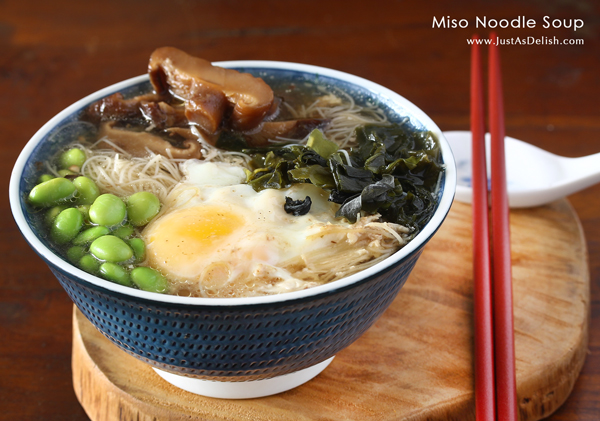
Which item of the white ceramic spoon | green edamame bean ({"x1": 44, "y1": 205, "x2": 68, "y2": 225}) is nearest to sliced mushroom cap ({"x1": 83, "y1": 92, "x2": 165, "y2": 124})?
green edamame bean ({"x1": 44, "y1": 205, "x2": 68, "y2": 225})

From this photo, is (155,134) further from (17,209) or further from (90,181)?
(17,209)

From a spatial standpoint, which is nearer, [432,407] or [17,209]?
[17,209]

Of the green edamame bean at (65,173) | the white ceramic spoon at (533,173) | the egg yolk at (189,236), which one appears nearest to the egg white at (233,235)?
the egg yolk at (189,236)

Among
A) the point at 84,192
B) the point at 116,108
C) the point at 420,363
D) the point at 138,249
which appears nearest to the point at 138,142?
the point at 116,108

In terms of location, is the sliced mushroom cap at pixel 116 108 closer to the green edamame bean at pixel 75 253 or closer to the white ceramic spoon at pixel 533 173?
the green edamame bean at pixel 75 253

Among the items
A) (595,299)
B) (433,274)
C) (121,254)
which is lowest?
(595,299)

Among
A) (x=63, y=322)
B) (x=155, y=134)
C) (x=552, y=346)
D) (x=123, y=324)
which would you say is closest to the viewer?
(x=123, y=324)

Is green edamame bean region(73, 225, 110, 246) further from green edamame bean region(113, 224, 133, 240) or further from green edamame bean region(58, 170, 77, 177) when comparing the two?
green edamame bean region(58, 170, 77, 177)

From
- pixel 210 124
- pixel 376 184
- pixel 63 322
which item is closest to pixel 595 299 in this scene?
pixel 376 184
